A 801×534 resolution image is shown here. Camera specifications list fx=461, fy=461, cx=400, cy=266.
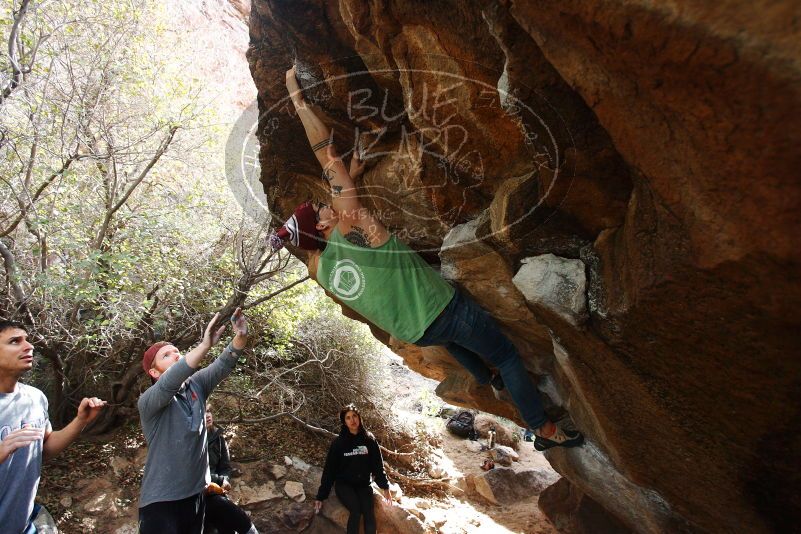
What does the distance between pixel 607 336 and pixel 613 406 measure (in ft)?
2.42

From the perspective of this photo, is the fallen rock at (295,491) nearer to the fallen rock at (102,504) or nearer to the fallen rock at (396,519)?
the fallen rock at (396,519)

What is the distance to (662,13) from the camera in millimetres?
1340

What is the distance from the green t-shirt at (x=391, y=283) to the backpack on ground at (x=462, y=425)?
8391 millimetres

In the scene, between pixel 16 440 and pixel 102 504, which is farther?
pixel 102 504

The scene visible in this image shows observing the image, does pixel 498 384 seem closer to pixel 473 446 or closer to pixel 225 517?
pixel 225 517

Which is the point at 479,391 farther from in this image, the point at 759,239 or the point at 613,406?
the point at 759,239

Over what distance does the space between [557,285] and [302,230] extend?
1.62 meters

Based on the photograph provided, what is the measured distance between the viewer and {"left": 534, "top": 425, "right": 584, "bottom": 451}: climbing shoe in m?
3.76

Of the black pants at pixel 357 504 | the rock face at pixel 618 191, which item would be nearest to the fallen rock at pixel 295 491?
the black pants at pixel 357 504

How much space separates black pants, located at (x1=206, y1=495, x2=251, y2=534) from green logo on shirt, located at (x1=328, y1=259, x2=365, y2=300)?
1.90 m

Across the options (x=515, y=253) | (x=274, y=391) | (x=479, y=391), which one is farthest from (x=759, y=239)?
(x=274, y=391)

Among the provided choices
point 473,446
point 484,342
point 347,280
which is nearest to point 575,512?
point 484,342

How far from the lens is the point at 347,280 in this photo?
124 inches

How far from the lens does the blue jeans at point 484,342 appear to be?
10.4ft
